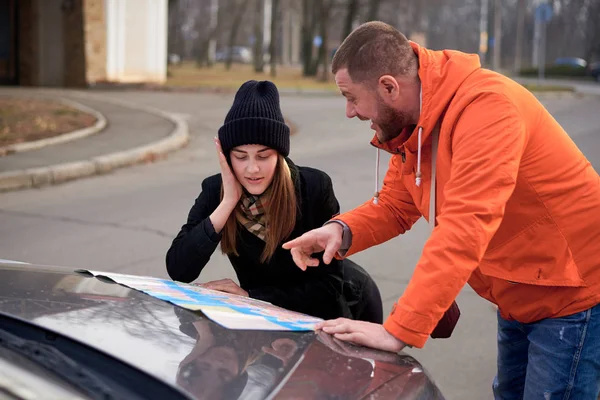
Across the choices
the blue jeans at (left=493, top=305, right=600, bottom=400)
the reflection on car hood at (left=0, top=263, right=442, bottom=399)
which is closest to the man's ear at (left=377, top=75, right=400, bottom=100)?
the reflection on car hood at (left=0, top=263, right=442, bottom=399)

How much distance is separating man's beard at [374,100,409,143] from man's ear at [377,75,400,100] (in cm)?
3

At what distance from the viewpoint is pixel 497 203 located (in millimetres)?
2297

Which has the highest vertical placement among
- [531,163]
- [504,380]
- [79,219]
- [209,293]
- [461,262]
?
[531,163]

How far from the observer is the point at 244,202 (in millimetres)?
3549

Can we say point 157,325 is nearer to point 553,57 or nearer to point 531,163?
point 531,163

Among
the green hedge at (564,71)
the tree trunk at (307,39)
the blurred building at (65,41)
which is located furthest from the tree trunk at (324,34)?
the green hedge at (564,71)

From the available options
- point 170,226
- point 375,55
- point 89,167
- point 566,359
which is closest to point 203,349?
point 375,55

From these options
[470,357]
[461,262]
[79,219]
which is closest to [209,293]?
[461,262]

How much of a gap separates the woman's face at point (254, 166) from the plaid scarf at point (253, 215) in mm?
42

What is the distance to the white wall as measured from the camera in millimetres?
26406

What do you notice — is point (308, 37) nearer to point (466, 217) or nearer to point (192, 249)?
point (192, 249)

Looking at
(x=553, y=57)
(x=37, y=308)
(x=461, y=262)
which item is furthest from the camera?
(x=553, y=57)

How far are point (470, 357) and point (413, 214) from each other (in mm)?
1806

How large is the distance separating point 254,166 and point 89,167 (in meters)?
7.95
